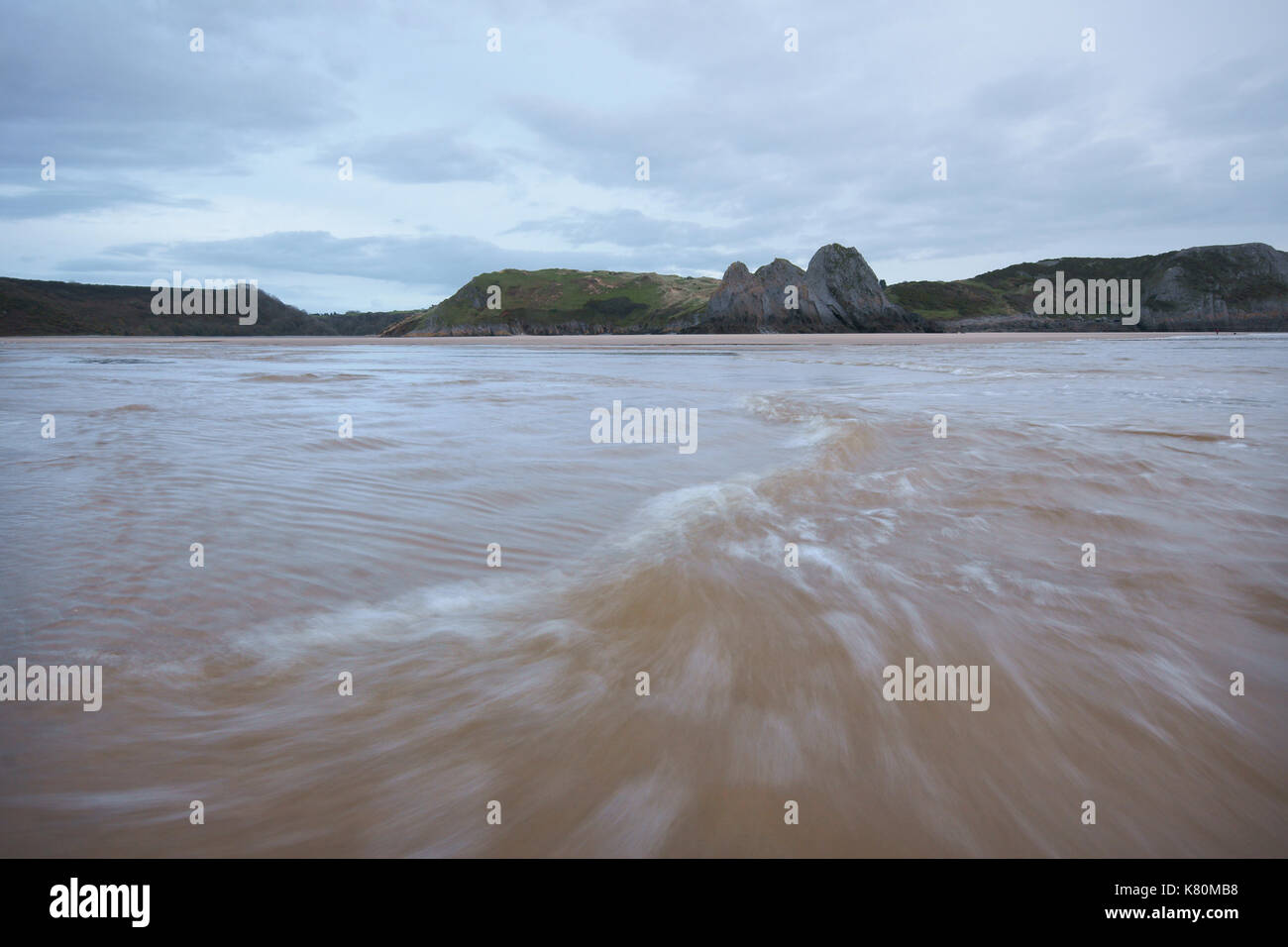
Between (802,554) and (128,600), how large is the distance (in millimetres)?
3530

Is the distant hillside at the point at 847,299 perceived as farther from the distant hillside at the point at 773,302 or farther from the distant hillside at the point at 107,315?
the distant hillside at the point at 107,315

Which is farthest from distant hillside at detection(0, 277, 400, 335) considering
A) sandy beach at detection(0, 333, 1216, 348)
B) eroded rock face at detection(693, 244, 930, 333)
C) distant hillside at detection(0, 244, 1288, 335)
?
eroded rock face at detection(693, 244, 930, 333)

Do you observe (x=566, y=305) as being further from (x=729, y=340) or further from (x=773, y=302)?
(x=729, y=340)

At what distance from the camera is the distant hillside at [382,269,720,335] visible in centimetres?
10600

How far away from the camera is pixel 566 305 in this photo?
11631cm

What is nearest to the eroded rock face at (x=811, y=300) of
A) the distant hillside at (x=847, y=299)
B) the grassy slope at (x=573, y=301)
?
the distant hillside at (x=847, y=299)

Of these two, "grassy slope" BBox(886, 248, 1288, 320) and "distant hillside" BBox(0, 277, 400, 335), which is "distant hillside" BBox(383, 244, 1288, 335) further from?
"distant hillside" BBox(0, 277, 400, 335)

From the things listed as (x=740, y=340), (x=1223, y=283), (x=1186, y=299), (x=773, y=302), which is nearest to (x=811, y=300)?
(x=773, y=302)

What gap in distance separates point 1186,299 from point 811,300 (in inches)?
2611

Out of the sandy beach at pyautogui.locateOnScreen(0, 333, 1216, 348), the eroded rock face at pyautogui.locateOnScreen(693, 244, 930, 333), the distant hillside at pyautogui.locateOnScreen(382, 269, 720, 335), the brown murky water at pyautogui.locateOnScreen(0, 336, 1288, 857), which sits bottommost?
the brown murky water at pyautogui.locateOnScreen(0, 336, 1288, 857)

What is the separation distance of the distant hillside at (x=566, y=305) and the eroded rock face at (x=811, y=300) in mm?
10703

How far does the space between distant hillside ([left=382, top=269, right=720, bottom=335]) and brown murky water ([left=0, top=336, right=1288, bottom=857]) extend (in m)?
89.1

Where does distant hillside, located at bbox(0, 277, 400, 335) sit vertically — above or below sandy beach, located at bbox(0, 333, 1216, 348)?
above
